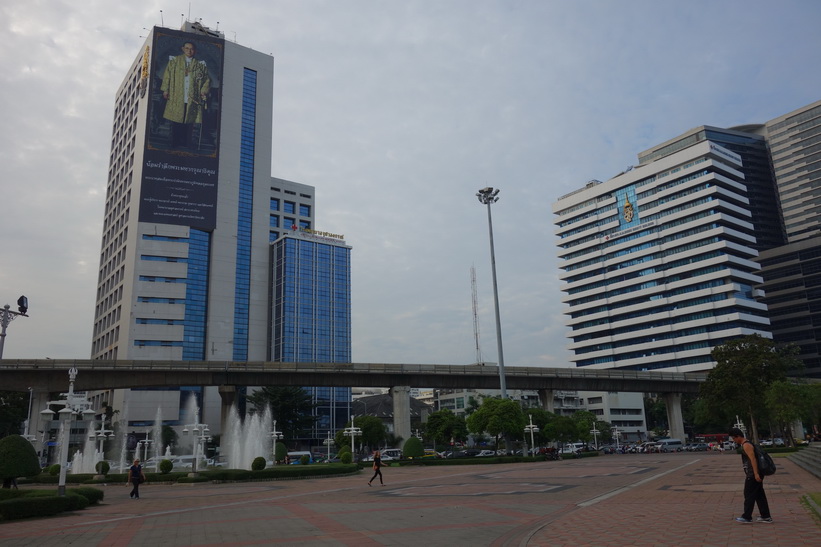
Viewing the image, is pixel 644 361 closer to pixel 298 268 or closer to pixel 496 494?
pixel 298 268

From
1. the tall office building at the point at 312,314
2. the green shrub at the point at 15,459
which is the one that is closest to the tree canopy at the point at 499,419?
the green shrub at the point at 15,459

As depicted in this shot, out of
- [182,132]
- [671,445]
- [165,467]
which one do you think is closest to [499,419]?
[165,467]

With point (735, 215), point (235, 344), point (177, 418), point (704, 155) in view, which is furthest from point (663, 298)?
point (177, 418)

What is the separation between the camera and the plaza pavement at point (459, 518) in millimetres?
11516

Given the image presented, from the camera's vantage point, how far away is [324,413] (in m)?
112

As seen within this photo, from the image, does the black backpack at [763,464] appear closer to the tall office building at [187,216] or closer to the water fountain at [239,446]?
the water fountain at [239,446]

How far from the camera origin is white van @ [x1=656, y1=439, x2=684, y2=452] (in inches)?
2870

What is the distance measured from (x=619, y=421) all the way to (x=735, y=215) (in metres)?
48.2

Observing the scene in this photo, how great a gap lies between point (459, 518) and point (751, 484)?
22.4ft

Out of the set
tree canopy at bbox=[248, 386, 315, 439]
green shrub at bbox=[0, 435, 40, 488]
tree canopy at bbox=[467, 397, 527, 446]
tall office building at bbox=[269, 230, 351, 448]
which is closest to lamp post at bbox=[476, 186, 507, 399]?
tree canopy at bbox=[467, 397, 527, 446]

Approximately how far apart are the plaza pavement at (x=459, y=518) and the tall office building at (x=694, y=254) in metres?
104

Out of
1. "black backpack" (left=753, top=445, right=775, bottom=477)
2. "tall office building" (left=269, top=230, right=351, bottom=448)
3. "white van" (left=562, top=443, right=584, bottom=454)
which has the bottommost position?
"white van" (left=562, top=443, right=584, bottom=454)

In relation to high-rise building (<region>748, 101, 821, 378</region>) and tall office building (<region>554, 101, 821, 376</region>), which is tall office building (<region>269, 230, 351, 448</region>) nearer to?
tall office building (<region>554, 101, 821, 376</region>)

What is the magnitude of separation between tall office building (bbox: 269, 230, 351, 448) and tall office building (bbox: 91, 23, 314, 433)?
311 centimetres
